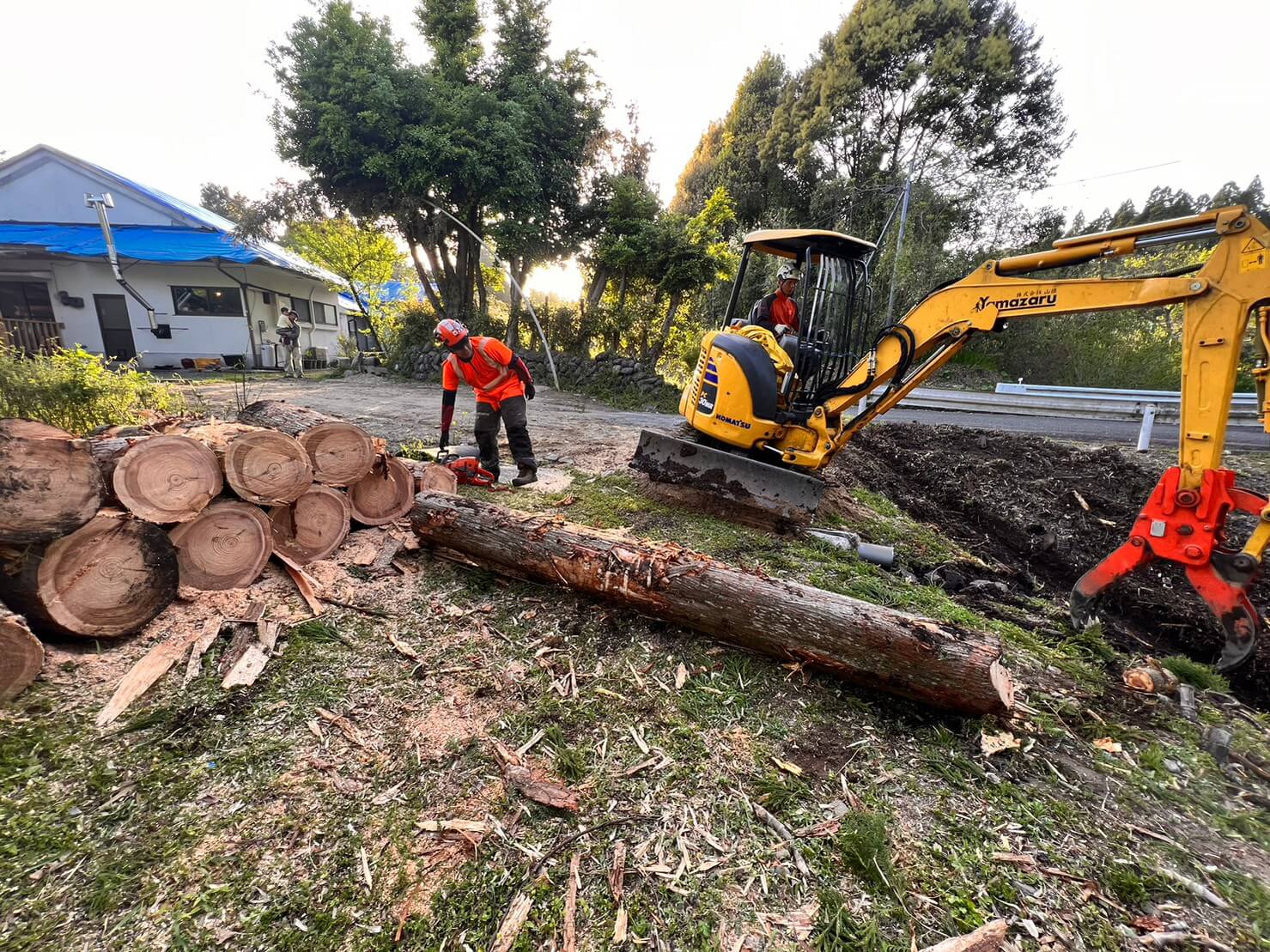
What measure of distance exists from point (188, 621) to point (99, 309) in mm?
18079

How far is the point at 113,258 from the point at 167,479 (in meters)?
15.6

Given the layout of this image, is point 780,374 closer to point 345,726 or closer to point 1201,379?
point 1201,379

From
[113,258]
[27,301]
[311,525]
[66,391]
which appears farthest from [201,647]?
[27,301]

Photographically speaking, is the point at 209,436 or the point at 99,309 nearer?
the point at 209,436

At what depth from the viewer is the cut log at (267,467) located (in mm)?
3137

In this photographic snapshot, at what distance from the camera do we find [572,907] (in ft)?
5.41

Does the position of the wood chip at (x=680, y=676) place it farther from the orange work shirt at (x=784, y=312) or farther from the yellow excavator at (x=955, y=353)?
the orange work shirt at (x=784, y=312)

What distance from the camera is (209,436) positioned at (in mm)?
3299

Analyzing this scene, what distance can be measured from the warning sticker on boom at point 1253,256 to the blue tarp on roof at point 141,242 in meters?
18.7

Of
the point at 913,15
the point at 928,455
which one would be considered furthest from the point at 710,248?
the point at 913,15

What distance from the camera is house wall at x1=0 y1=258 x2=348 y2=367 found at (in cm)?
1405

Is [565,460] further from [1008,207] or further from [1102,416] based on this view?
[1008,207]

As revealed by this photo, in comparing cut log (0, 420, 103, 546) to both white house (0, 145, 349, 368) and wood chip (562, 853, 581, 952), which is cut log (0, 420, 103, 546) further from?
white house (0, 145, 349, 368)

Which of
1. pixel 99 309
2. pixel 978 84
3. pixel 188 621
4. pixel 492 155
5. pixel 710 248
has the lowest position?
pixel 188 621
